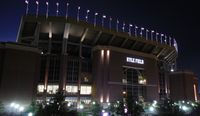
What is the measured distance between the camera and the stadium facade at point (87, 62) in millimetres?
61250

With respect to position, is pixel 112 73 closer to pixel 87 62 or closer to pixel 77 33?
pixel 87 62

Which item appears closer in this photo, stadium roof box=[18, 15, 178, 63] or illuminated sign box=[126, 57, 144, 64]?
stadium roof box=[18, 15, 178, 63]

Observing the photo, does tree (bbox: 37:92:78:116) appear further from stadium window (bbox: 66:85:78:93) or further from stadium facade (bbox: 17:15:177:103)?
stadium window (bbox: 66:85:78:93)

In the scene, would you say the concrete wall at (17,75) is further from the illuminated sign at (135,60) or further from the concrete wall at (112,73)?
the illuminated sign at (135,60)

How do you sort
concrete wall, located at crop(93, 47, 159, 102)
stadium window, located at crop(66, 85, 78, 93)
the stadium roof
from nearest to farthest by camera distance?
the stadium roof → concrete wall, located at crop(93, 47, 159, 102) → stadium window, located at crop(66, 85, 78, 93)

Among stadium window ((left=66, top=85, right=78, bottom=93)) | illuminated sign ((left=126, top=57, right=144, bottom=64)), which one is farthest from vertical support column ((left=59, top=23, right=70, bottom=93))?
illuminated sign ((left=126, top=57, right=144, bottom=64))

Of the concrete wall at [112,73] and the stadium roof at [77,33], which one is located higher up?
the stadium roof at [77,33]

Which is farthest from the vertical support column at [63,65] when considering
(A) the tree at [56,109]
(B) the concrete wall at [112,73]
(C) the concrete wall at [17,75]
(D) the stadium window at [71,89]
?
(A) the tree at [56,109]

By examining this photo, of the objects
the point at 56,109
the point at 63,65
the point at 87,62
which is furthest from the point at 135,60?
the point at 56,109

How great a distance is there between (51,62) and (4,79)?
18.6m

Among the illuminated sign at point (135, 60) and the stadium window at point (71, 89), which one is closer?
the stadium window at point (71, 89)

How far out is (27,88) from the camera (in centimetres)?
4878

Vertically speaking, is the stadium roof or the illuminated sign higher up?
the stadium roof

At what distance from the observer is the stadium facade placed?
2411 inches
